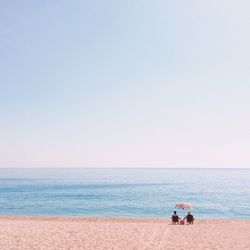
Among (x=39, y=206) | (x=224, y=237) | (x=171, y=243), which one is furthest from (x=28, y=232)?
(x=39, y=206)

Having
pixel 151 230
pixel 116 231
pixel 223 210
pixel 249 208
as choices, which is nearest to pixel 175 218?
pixel 151 230

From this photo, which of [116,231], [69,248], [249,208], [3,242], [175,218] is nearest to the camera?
[69,248]

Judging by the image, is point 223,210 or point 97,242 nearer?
point 97,242

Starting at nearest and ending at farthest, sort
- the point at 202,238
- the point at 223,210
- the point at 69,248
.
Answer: the point at 69,248 → the point at 202,238 → the point at 223,210

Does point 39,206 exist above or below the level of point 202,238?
below

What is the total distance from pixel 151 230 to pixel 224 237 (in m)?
5.11

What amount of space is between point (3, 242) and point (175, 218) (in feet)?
53.4

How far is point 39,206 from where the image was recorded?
201 ft

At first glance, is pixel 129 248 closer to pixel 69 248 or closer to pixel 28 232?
pixel 69 248

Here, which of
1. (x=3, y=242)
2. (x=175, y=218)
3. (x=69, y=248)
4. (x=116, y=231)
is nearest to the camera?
(x=69, y=248)

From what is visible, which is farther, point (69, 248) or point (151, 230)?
point (151, 230)

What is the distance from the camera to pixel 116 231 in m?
22.2

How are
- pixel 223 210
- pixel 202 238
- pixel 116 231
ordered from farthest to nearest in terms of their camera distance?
pixel 223 210 < pixel 116 231 < pixel 202 238

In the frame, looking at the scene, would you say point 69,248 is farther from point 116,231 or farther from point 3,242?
point 116,231
